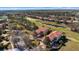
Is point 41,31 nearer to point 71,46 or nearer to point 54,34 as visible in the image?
point 54,34

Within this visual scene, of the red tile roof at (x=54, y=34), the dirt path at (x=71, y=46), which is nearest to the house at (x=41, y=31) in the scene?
the red tile roof at (x=54, y=34)

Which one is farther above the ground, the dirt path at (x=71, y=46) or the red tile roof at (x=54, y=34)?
the red tile roof at (x=54, y=34)

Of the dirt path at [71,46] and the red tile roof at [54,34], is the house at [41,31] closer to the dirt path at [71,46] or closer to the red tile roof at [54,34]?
the red tile roof at [54,34]

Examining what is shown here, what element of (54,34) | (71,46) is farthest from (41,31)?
(71,46)

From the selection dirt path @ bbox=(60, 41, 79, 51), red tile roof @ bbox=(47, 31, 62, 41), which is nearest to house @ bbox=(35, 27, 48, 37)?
red tile roof @ bbox=(47, 31, 62, 41)

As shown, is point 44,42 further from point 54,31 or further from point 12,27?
point 12,27

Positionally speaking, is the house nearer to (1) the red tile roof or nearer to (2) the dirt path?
(1) the red tile roof

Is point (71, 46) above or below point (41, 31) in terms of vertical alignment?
below

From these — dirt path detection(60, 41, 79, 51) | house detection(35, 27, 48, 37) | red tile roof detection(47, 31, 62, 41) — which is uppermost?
house detection(35, 27, 48, 37)

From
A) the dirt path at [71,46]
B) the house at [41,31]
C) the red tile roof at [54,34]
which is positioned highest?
the house at [41,31]

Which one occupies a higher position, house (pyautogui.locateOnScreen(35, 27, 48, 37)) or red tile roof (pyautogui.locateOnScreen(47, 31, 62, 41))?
house (pyautogui.locateOnScreen(35, 27, 48, 37))
